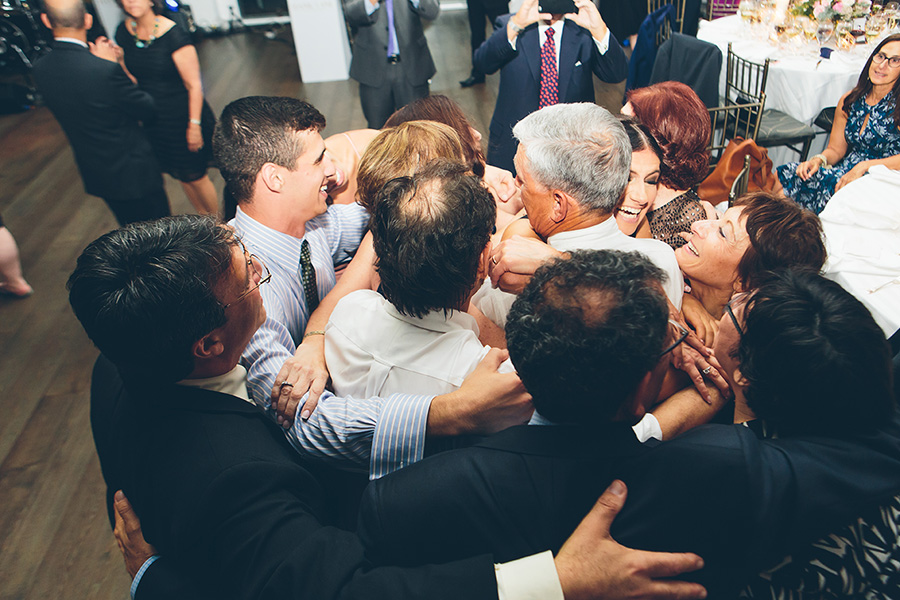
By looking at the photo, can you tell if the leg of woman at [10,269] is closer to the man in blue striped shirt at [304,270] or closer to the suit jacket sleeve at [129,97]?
the suit jacket sleeve at [129,97]

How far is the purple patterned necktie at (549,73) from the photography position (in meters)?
3.23

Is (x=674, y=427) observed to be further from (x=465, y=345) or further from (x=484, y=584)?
(x=484, y=584)

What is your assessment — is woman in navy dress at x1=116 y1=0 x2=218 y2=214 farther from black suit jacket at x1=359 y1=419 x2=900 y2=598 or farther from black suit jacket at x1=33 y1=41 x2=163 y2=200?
black suit jacket at x1=359 y1=419 x2=900 y2=598

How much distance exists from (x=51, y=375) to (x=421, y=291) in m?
2.91

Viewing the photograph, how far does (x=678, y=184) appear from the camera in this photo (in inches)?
79.0

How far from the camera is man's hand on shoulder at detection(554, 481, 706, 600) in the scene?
94cm

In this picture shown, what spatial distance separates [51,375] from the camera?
10.2 feet

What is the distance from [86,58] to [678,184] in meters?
2.95

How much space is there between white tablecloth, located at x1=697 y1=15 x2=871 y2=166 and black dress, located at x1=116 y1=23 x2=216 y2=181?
3.87 meters

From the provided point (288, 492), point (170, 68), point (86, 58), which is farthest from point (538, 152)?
point (170, 68)

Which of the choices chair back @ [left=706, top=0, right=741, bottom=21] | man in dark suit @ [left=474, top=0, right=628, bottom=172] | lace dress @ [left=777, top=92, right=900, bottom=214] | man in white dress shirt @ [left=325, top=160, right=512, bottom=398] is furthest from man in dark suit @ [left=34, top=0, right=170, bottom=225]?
chair back @ [left=706, top=0, right=741, bottom=21]

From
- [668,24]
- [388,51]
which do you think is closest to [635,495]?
[388,51]

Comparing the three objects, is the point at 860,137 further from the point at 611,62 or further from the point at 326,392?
the point at 326,392

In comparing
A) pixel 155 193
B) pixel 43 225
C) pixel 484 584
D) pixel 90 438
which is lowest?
pixel 90 438
